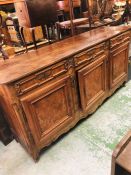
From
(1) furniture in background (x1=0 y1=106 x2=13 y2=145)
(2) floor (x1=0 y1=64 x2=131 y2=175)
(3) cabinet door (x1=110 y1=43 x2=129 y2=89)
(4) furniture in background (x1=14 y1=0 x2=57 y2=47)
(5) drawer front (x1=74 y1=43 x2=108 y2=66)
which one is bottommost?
(2) floor (x1=0 y1=64 x2=131 y2=175)

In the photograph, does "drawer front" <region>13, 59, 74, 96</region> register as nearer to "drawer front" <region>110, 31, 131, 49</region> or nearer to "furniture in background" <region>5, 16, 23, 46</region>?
"drawer front" <region>110, 31, 131, 49</region>

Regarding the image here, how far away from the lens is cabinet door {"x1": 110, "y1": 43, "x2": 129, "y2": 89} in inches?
80.5

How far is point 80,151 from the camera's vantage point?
5.25ft

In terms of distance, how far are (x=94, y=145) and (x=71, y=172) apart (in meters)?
0.36

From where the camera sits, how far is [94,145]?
64.4 inches

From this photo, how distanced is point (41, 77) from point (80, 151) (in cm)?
84

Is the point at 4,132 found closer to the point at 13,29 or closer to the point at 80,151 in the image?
the point at 80,151

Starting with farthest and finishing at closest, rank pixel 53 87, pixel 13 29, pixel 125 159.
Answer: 1. pixel 13 29
2. pixel 53 87
3. pixel 125 159

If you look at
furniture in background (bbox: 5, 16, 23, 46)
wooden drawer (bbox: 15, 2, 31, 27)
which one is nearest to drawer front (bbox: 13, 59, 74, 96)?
wooden drawer (bbox: 15, 2, 31, 27)

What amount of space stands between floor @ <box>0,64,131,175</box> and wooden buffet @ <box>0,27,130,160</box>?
123 millimetres

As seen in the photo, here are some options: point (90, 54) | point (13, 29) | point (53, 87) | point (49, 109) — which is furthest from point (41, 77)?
point (13, 29)

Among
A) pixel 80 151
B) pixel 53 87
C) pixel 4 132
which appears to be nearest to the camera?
pixel 53 87

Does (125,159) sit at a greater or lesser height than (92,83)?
greater

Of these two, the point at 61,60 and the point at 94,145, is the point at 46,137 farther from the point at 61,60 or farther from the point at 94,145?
the point at 61,60
